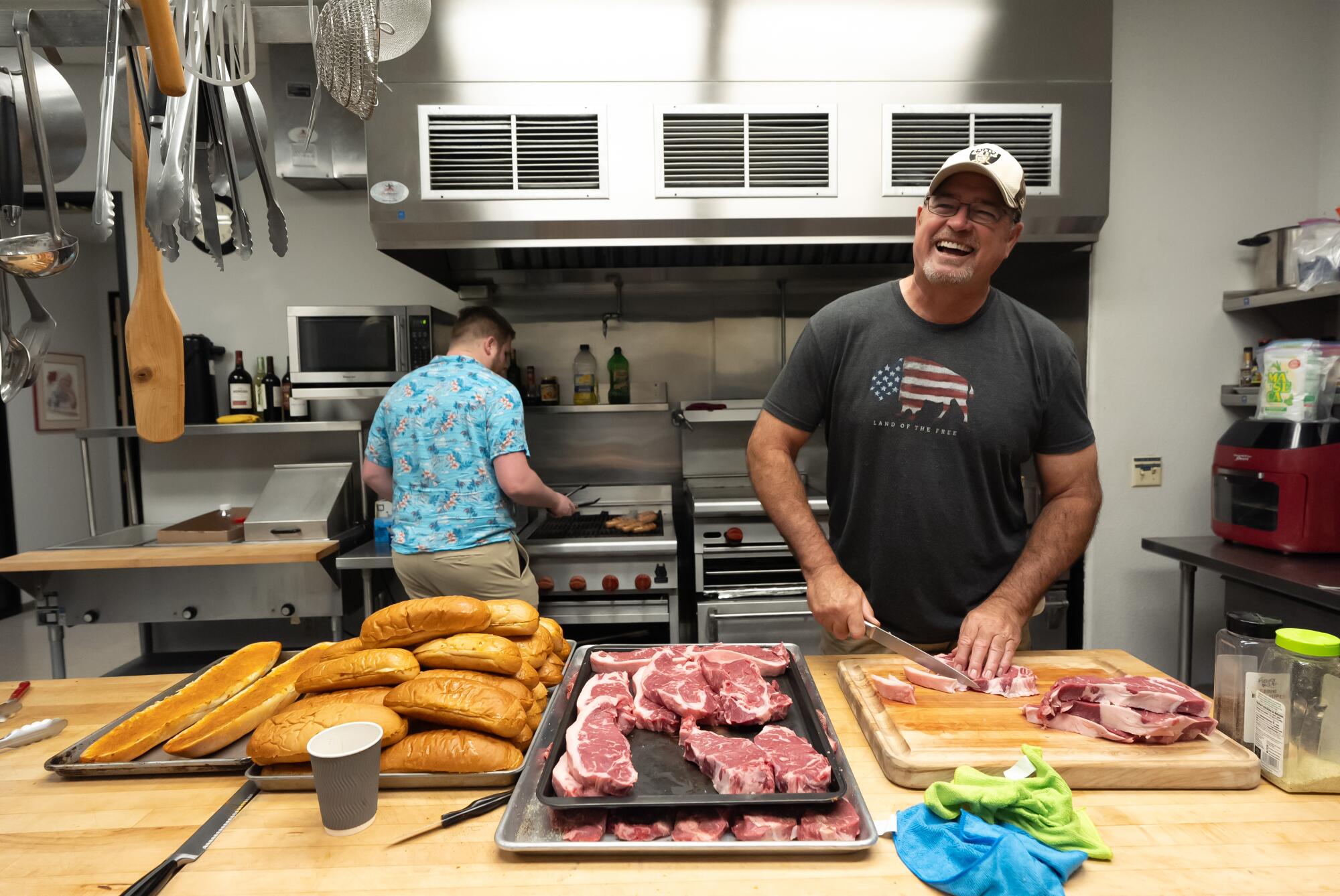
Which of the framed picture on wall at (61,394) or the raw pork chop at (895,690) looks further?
the framed picture on wall at (61,394)

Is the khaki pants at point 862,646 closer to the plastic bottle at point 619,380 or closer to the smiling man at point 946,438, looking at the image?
the smiling man at point 946,438

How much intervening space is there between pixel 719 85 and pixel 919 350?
160 cm

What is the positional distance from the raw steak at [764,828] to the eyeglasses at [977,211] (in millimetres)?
1261

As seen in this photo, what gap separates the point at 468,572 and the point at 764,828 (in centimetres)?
177

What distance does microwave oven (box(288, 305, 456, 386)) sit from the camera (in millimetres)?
3023

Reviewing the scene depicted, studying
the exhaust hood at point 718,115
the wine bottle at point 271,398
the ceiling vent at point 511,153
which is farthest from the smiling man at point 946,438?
the wine bottle at point 271,398

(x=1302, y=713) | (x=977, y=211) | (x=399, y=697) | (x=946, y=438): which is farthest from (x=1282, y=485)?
(x=399, y=697)

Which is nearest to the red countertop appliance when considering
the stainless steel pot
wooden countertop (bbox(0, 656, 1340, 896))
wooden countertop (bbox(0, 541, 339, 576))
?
the stainless steel pot

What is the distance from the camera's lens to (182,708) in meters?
1.12

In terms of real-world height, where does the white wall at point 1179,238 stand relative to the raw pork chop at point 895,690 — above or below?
above

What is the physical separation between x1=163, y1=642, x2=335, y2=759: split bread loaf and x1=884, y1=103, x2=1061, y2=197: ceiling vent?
2547mm

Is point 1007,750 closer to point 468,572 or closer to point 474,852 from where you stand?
point 474,852

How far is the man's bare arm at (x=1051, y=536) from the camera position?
4.83 ft

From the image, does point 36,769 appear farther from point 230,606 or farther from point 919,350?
point 230,606
